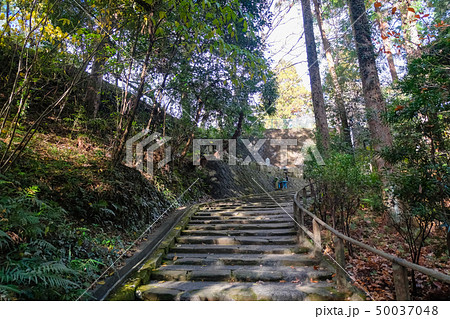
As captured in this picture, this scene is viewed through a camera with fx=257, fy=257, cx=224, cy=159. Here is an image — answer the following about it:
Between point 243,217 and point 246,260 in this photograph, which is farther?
point 243,217

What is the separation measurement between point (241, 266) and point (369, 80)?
7143 millimetres

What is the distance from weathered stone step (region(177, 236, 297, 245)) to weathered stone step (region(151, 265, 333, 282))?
127 cm

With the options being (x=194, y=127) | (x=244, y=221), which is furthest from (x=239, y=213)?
(x=194, y=127)

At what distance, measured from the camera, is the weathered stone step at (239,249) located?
218 inches

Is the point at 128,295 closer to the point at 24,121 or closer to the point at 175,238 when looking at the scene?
the point at 175,238

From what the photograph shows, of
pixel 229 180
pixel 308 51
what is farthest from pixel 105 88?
pixel 308 51

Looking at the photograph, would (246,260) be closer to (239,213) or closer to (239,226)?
(239,226)

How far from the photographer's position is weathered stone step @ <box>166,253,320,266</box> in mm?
4953

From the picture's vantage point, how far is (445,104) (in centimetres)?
423

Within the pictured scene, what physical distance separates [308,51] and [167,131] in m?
7.49

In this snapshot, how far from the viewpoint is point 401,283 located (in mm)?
2660

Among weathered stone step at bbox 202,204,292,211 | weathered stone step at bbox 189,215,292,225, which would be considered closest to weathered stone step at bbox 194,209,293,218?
weathered stone step at bbox 189,215,292,225
